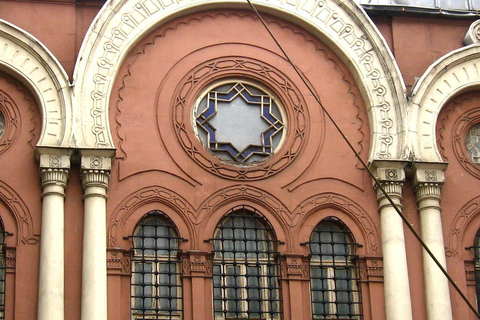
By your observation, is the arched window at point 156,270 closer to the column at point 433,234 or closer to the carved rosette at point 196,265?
the carved rosette at point 196,265

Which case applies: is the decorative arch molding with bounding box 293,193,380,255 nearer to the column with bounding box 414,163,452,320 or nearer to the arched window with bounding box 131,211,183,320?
the column with bounding box 414,163,452,320

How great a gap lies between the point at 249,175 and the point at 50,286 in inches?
160

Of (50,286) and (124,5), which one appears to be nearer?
(50,286)

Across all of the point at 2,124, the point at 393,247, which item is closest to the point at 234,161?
the point at 393,247

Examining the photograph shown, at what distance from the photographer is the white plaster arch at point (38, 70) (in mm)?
20906

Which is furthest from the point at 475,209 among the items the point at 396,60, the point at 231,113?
the point at 231,113

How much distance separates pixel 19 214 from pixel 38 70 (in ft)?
8.34

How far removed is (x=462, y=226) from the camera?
71.6ft

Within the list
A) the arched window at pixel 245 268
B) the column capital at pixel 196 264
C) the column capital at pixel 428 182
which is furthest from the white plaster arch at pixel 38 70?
A: the column capital at pixel 428 182

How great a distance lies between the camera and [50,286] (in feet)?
64.1

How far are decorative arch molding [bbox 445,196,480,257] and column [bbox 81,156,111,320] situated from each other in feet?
19.7

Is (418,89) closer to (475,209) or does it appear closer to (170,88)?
(475,209)

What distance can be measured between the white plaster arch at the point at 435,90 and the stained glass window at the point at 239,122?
7.89 ft

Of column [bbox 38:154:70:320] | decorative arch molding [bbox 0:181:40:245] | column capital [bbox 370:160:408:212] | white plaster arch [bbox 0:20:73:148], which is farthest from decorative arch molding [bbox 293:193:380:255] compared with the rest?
decorative arch molding [bbox 0:181:40:245]
